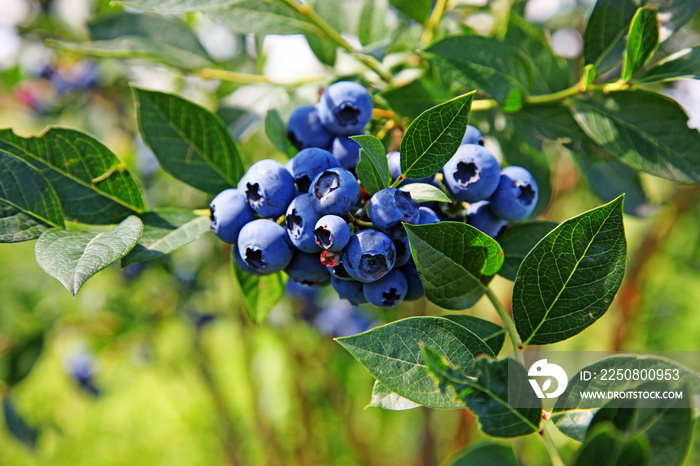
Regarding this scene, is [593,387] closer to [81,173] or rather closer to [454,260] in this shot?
[454,260]

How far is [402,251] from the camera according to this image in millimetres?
663

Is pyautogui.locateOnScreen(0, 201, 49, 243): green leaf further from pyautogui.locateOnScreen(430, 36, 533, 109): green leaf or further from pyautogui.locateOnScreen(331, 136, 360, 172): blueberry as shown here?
pyautogui.locateOnScreen(430, 36, 533, 109): green leaf

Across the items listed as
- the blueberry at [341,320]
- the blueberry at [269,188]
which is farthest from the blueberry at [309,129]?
the blueberry at [341,320]

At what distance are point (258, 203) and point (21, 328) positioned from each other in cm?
154

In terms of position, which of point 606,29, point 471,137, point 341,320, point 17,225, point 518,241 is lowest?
point 341,320

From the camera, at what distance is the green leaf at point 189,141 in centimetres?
78

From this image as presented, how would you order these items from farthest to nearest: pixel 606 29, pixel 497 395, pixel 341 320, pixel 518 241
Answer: pixel 341 320 → pixel 606 29 → pixel 518 241 → pixel 497 395

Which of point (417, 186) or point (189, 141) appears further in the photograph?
point (189, 141)

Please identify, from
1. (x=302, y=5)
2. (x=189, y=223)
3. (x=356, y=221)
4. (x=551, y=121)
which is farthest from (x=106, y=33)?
(x=551, y=121)

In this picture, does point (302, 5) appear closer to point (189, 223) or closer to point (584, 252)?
point (189, 223)

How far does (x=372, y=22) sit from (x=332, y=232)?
0.64 meters

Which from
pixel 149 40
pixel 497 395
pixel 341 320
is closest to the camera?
pixel 497 395

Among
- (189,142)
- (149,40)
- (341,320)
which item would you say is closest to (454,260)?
(189,142)

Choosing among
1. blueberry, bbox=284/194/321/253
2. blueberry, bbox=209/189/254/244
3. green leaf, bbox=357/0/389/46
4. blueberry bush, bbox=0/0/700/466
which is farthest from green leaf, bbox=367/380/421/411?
green leaf, bbox=357/0/389/46
